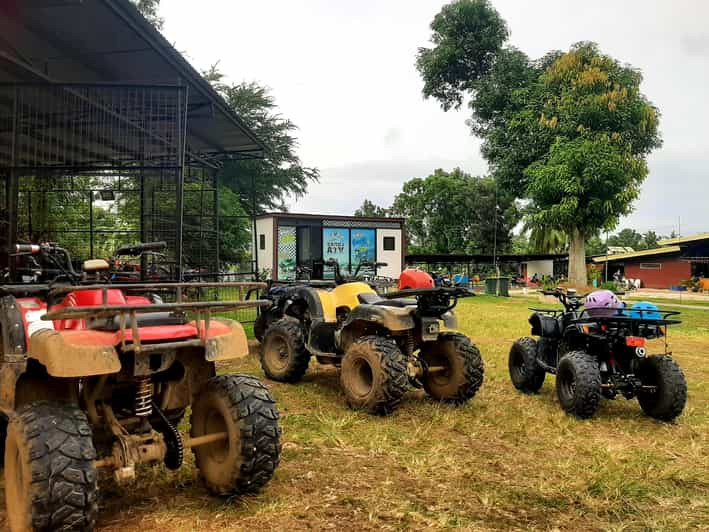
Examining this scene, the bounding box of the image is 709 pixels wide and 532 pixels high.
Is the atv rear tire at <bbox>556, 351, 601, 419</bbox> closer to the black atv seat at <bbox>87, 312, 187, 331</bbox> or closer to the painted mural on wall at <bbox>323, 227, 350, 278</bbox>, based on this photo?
the black atv seat at <bbox>87, 312, 187, 331</bbox>

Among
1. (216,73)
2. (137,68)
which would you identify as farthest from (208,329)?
(216,73)

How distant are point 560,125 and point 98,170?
58.3 feet

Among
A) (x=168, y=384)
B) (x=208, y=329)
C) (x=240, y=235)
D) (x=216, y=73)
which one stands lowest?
(x=168, y=384)

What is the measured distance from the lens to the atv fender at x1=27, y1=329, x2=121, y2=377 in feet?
8.48

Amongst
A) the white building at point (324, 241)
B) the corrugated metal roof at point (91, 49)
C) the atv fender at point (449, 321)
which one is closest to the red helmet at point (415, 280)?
the atv fender at point (449, 321)

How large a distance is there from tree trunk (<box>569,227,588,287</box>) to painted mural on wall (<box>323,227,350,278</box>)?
881 centimetres

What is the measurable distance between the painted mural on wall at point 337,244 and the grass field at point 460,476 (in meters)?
16.5

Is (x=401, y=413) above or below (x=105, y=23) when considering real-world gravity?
below

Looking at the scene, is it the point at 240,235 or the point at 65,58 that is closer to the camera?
the point at 65,58

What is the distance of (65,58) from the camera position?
7.64m

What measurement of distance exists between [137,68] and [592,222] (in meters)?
17.9

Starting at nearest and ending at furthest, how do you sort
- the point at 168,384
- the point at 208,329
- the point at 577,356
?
the point at 208,329 < the point at 168,384 < the point at 577,356

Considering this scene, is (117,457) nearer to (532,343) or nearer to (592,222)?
(532,343)

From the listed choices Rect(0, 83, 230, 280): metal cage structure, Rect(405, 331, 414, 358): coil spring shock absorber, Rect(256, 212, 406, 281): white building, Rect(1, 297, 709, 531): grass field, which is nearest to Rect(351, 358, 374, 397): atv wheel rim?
Rect(1, 297, 709, 531): grass field
